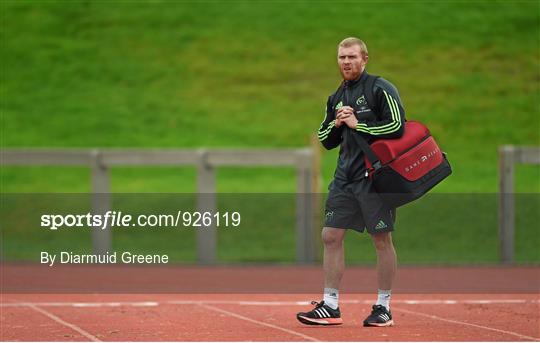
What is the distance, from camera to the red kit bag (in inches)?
345

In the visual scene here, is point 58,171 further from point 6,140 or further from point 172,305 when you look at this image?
point 172,305

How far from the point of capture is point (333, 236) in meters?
9.12

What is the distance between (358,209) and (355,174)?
0.88 ft

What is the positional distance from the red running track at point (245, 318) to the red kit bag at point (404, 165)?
38.8 inches

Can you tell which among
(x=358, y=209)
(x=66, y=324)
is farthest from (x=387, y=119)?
(x=66, y=324)

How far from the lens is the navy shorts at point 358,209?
8930mm

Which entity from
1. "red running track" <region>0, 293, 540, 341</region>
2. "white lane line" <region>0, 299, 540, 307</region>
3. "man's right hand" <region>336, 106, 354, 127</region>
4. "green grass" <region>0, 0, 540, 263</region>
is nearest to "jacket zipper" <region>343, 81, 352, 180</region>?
"man's right hand" <region>336, 106, 354, 127</region>

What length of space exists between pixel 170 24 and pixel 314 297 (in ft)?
59.6

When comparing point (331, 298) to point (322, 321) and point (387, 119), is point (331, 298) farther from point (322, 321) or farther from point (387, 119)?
point (387, 119)

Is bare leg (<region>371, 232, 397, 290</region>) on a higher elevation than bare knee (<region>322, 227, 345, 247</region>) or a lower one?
lower

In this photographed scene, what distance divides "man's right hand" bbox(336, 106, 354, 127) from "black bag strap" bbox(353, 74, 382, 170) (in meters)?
0.13

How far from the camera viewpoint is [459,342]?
841 cm

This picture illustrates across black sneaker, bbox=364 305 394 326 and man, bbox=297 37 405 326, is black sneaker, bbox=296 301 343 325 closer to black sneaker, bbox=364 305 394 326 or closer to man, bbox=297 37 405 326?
man, bbox=297 37 405 326

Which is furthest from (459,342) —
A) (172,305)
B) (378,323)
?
(172,305)
